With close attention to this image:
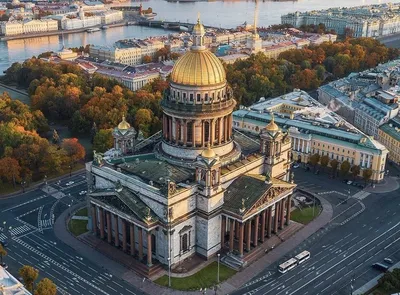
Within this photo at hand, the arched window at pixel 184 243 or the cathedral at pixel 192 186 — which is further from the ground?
the cathedral at pixel 192 186

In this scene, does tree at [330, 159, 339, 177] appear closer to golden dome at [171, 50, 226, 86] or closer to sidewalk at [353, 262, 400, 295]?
sidewalk at [353, 262, 400, 295]

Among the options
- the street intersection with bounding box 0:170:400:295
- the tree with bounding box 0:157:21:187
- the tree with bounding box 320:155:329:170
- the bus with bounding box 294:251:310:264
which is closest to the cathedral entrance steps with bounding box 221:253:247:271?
the street intersection with bounding box 0:170:400:295

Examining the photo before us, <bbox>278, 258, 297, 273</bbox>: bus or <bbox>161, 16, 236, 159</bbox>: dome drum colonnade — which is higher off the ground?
<bbox>161, 16, 236, 159</bbox>: dome drum colonnade

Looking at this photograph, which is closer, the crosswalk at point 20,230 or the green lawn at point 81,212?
the crosswalk at point 20,230

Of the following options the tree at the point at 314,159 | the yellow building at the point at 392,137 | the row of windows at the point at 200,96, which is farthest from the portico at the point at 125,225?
the yellow building at the point at 392,137

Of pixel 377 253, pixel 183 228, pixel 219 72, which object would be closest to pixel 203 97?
pixel 219 72

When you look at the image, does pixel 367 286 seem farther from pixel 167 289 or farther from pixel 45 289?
pixel 45 289

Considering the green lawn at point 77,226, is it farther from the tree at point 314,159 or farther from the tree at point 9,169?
the tree at point 314,159
